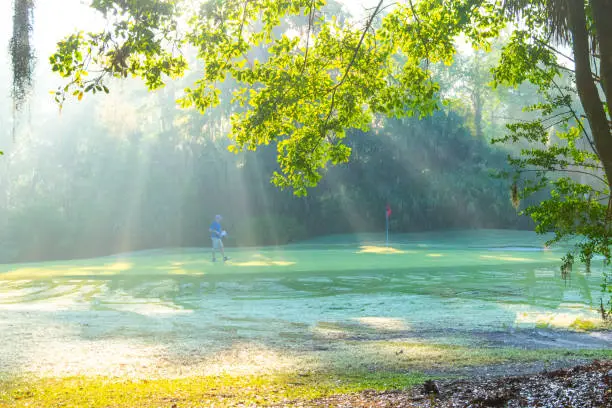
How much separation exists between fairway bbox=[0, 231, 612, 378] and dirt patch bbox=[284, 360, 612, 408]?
1654 millimetres

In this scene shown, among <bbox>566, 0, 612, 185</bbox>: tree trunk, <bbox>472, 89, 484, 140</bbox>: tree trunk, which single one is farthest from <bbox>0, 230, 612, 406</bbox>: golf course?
<bbox>472, 89, 484, 140</bbox>: tree trunk

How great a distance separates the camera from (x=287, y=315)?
1315cm

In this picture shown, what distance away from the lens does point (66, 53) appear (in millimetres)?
7770

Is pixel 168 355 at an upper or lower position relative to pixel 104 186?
lower

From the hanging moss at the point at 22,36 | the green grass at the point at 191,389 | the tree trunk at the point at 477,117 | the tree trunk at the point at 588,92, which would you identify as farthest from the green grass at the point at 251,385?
the tree trunk at the point at 477,117

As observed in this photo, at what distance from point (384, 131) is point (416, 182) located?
11.4 ft

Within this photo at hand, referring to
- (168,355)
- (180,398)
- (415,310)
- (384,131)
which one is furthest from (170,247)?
(180,398)

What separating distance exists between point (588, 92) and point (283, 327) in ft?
22.3

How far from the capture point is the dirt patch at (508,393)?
5.47 metres

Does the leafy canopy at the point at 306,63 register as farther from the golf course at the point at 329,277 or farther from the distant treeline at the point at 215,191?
the distant treeline at the point at 215,191

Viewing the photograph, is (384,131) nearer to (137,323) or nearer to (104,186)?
(104,186)

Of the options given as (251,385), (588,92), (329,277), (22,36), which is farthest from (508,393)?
(329,277)

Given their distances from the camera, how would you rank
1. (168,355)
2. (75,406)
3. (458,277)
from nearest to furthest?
(75,406) → (168,355) → (458,277)

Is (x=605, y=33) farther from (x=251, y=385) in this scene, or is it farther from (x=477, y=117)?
(x=477, y=117)
